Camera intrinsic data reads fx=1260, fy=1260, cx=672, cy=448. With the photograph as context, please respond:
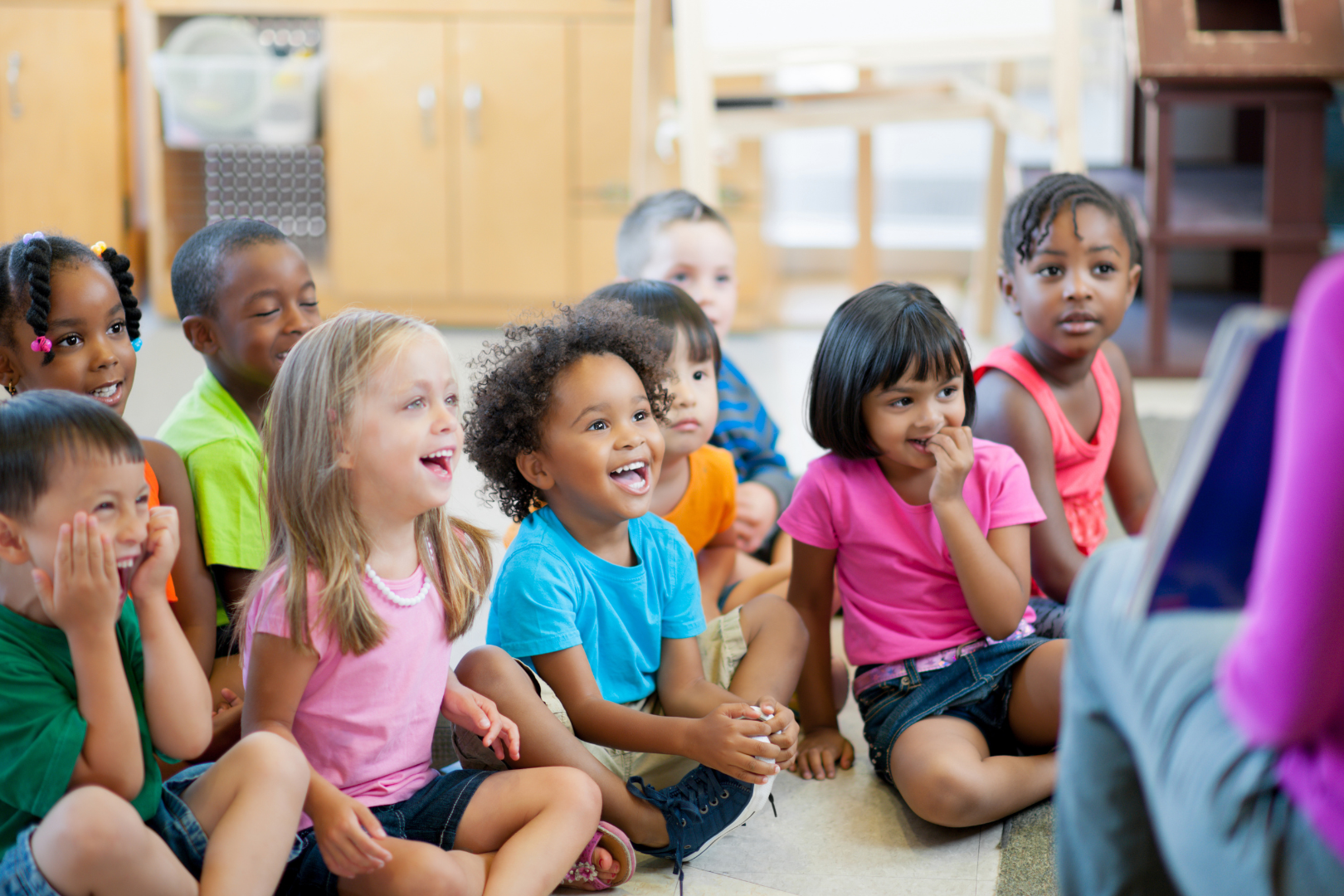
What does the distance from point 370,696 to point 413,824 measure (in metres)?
0.11

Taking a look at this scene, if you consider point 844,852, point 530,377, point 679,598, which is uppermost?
point 530,377

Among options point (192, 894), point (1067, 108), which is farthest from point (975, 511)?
point (1067, 108)

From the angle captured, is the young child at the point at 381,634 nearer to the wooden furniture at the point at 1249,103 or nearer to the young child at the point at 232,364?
the young child at the point at 232,364

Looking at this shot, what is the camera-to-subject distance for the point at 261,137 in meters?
3.23

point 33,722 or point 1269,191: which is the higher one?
point 1269,191

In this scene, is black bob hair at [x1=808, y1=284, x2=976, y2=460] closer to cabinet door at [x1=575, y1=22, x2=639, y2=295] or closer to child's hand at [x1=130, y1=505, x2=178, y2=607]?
child's hand at [x1=130, y1=505, x2=178, y2=607]

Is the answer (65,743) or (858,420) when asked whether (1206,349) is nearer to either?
(858,420)

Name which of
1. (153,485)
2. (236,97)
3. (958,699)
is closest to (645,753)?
(958,699)

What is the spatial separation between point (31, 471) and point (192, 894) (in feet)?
0.99

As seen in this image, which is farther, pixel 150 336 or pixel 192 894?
pixel 150 336

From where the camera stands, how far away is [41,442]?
82 cm

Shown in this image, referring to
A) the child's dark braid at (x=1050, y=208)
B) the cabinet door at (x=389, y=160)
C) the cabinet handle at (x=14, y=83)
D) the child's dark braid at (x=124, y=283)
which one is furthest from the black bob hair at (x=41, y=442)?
the cabinet handle at (x=14, y=83)

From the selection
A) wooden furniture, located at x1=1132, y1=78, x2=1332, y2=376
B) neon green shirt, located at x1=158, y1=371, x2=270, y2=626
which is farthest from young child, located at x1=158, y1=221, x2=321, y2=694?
wooden furniture, located at x1=1132, y1=78, x2=1332, y2=376

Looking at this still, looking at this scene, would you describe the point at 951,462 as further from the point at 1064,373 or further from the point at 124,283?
the point at 124,283
